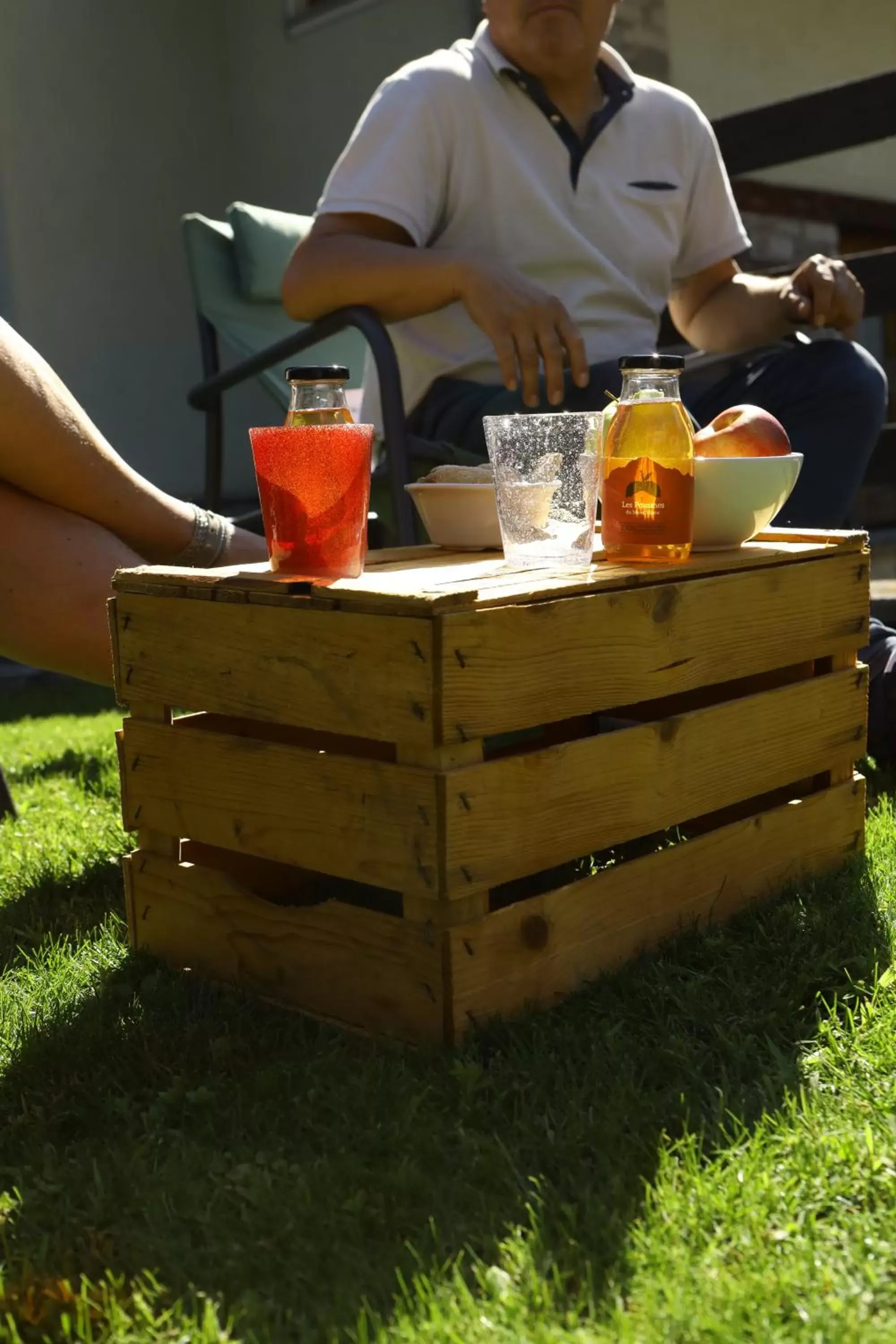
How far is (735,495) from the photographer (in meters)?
1.56

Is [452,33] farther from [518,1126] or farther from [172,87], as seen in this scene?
[518,1126]

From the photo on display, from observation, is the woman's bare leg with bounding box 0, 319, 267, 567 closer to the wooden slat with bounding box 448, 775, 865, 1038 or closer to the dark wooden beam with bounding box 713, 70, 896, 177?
the wooden slat with bounding box 448, 775, 865, 1038

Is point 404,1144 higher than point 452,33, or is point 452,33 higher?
point 452,33

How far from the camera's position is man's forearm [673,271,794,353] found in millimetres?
2576

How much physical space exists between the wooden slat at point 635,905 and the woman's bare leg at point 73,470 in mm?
765

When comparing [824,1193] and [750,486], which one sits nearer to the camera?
[824,1193]

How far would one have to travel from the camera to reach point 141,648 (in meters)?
1.51

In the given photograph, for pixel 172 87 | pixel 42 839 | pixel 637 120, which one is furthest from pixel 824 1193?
pixel 172 87

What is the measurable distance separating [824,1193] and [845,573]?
2.81 ft

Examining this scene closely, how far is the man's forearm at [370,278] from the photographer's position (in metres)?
2.12

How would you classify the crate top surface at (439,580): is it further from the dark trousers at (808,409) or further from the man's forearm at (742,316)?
the man's forearm at (742,316)

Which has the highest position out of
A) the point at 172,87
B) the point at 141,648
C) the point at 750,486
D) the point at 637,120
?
the point at 172,87

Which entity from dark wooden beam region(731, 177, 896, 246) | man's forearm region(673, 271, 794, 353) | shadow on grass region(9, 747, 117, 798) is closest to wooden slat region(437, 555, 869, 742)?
man's forearm region(673, 271, 794, 353)

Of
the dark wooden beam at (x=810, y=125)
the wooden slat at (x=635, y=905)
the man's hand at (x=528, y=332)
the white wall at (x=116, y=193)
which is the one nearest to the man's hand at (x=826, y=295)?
the man's hand at (x=528, y=332)
